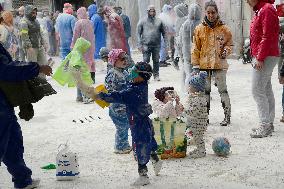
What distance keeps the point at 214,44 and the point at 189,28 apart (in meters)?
1.77

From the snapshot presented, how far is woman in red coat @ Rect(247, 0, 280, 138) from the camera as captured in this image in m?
6.37

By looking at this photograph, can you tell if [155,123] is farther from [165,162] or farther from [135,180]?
[135,180]

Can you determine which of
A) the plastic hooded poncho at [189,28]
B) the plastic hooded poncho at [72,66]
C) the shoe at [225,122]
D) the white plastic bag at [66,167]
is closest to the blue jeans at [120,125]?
the white plastic bag at [66,167]

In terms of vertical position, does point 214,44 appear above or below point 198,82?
above

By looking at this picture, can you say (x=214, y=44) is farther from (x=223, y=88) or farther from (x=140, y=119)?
(x=140, y=119)

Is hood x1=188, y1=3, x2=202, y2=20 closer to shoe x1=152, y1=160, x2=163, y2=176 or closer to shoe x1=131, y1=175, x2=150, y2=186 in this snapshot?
shoe x1=152, y1=160, x2=163, y2=176

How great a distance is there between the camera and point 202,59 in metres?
7.24

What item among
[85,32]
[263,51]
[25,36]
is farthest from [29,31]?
[263,51]

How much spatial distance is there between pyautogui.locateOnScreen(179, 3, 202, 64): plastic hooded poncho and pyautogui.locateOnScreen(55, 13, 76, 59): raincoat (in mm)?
4085

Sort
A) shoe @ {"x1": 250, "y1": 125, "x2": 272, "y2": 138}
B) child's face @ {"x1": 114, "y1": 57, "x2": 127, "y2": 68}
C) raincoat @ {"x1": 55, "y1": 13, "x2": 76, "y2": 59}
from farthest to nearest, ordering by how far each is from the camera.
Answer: raincoat @ {"x1": 55, "y1": 13, "x2": 76, "y2": 59} < shoe @ {"x1": 250, "y1": 125, "x2": 272, "y2": 138} < child's face @ {"x1": 114, "y1": 57, "x2": 127, "y2": 68}

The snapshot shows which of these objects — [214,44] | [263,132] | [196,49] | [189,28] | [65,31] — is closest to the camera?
[263,132]

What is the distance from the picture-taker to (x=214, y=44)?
7129 mm

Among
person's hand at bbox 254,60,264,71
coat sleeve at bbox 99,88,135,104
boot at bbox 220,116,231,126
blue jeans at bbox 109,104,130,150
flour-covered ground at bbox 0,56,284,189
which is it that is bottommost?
flour-covered ground at bbox 0,56,284,189

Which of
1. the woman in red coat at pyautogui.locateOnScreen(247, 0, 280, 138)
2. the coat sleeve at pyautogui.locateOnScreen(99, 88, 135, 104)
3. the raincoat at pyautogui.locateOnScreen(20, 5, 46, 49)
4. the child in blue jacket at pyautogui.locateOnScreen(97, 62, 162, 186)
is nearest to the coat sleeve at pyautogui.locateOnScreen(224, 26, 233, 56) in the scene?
the woman in red coat at pyautogui.locateOnScreen(247, 0, 280, 138)
